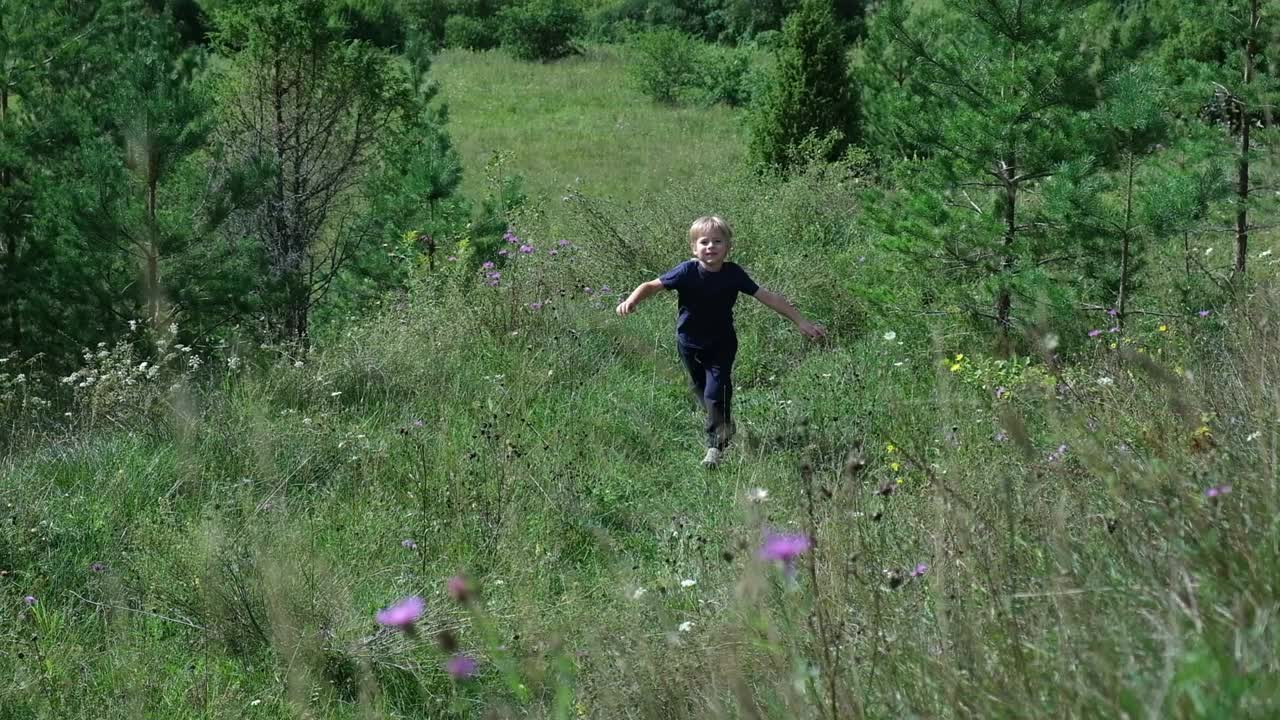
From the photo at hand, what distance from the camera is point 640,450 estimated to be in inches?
225

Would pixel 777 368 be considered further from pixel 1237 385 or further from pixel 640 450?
pixel 1237 385

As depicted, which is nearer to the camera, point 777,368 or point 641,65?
point 777,368

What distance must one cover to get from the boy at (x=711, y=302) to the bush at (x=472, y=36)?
128 ft

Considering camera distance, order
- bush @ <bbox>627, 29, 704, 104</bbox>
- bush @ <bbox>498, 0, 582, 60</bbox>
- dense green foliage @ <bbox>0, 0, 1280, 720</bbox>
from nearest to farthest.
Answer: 1. dense green foliage @ <bbox>0, 0, 1280, 720</bbox>
2. bush @ <bbox>627, 29, 704, 104</bbox>
3. bush @ <bbox>498, 0, 582, 60</bbox>

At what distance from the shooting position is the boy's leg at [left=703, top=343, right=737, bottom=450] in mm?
5590

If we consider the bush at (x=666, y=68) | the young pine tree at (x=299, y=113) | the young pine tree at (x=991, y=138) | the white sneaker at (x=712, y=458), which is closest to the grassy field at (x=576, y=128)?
the bush at (x=666, y=68)

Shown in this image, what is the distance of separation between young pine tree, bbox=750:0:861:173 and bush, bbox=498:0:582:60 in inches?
930

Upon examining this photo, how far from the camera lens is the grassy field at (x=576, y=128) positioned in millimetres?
23297

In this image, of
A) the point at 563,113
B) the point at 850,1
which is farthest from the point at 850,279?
the point at 850,1

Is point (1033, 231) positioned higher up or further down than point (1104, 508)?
further down

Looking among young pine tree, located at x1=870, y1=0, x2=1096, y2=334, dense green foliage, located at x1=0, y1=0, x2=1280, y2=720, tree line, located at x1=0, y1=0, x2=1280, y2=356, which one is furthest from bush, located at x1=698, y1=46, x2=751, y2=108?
young pine tree, located at x1=870, y1=0, x2=1096, y2=334

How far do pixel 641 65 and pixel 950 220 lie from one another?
27823mm

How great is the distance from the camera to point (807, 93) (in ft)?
55.9

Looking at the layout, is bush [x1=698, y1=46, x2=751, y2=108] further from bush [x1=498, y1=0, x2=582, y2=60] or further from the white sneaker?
the white sneaker
